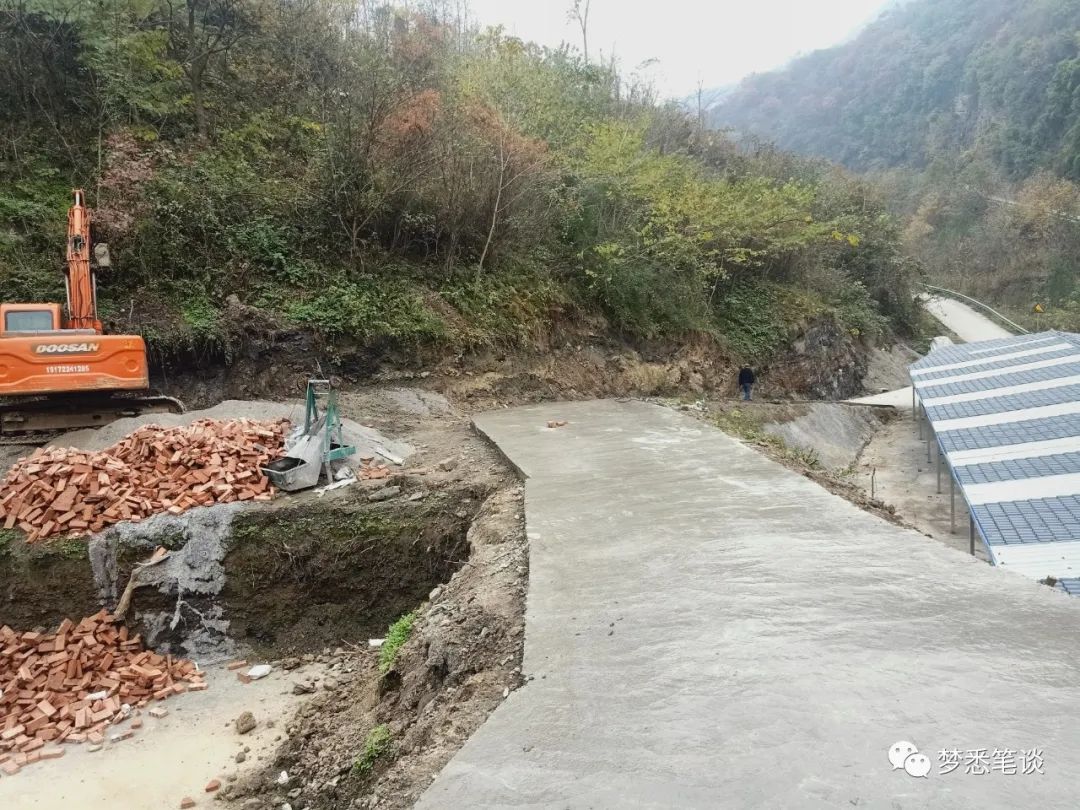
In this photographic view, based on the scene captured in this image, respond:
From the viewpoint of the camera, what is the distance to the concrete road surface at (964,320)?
3412 centimetres

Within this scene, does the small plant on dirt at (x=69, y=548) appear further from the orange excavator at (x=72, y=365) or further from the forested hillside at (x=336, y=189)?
the forested hillside at (x=336, y=189)

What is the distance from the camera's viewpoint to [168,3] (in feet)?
54.3

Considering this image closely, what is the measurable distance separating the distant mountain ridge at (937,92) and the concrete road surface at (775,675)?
50.0 metres

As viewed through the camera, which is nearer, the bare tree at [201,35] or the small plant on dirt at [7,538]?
the small plant on dirt at [7,538]

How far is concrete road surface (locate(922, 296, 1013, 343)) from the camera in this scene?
112 feet

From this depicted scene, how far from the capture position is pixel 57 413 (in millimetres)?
9773

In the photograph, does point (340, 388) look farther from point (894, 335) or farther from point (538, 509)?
point (894, 335)

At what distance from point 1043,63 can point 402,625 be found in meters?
64.9

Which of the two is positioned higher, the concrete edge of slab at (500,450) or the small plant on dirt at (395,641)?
the concrete edge of slab at (500,450)

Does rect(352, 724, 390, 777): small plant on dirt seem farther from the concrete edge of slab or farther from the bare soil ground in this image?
the bare soil ground

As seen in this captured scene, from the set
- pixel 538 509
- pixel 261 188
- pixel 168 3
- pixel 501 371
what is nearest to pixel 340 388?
pixel 501 371

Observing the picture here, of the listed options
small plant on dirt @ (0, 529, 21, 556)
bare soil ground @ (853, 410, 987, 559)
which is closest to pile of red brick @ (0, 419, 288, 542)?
small plant on dirt @ (0, 529, 21, 556)

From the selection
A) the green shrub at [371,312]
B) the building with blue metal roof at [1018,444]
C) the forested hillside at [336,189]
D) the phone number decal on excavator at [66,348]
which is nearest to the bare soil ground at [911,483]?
the building with blue metal roof at [1018,444]

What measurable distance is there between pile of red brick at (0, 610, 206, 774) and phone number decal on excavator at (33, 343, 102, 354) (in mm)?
3622
